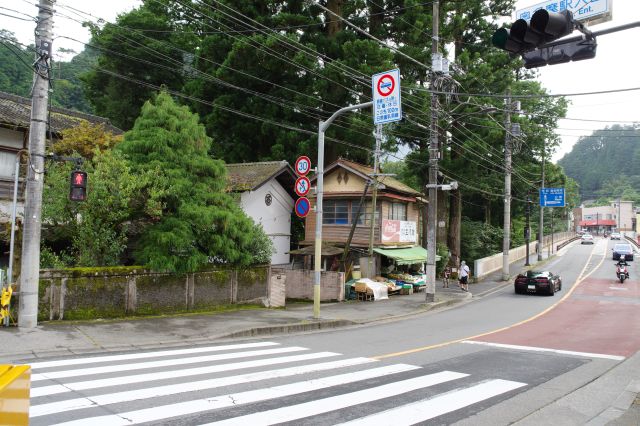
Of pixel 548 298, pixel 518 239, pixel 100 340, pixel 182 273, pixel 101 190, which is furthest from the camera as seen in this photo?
pixel 518 239

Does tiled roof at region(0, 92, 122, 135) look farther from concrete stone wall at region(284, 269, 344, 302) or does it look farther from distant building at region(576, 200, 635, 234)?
distant building at region(576, 200, 635, 234)

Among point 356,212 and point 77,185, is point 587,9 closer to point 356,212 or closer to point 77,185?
point 77,185

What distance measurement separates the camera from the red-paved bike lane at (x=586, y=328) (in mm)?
12836

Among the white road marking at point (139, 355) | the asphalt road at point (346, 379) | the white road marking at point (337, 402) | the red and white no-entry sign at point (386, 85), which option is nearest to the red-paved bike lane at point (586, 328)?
the asphalt road at point (346, 379)

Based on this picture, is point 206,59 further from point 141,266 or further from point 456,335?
point 456,335

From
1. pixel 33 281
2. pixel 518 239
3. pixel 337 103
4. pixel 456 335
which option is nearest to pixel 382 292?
pixel 456 335

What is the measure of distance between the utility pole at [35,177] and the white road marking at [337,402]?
25.0 feet

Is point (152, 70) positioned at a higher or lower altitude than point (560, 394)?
higher

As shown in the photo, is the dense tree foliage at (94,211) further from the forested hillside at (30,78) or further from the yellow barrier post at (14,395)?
the forested hillside at (30,78)

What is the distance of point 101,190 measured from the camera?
13.3m

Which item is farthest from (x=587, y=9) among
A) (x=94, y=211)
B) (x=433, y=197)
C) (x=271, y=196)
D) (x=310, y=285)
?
(x=271, y=196)

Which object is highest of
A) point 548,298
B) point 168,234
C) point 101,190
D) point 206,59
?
point 206,59

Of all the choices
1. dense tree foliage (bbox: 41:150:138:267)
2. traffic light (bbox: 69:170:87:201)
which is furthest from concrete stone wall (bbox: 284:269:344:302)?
traffic light (bbox: 69:170:87:201)

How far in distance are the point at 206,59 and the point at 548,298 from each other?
74.2ft
